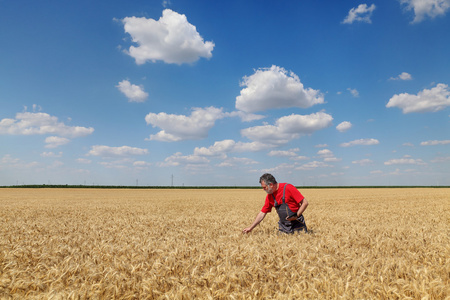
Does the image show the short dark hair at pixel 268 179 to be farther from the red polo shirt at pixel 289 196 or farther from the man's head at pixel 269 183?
the red polo shirt at pixel 289 196

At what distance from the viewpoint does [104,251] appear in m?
5.50

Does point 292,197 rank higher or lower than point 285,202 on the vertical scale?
higher

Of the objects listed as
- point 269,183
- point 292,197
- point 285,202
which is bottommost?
point 285,202

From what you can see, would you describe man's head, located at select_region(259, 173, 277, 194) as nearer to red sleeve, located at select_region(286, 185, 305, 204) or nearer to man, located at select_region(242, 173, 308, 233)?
man, located at select_region(242, 173, 308, 233)

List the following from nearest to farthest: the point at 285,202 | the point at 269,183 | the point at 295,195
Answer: the point at 269,183, the point at 295,195, the point at 285,202

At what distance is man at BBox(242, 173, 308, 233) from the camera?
7.01m

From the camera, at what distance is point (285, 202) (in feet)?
23.8

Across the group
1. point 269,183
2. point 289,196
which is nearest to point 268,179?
point 269,183

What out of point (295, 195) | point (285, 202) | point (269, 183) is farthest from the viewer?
point (285, 202)

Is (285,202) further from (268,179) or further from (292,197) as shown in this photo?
(268,179)

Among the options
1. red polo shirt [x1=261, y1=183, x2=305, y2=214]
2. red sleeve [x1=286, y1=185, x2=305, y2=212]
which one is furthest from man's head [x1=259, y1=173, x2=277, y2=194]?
red sleeve [x1=286, y1=185, x2=305, y2=212]

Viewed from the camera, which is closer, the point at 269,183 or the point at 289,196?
the point at 269,183

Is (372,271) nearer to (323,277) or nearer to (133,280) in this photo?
(323,277)

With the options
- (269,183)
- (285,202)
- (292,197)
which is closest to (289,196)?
(292,197)
